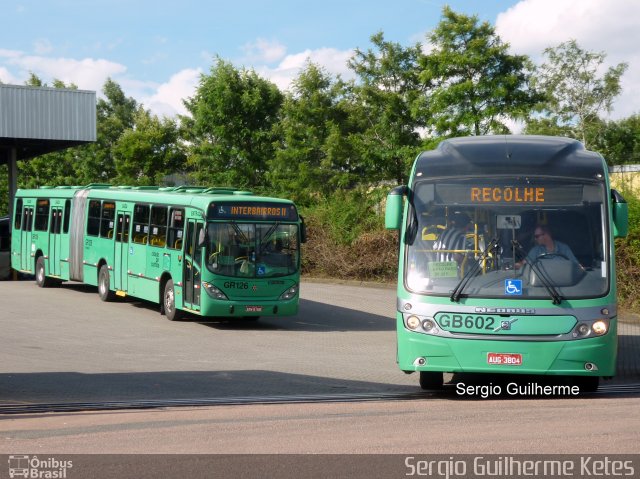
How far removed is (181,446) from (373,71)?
30.5 metres

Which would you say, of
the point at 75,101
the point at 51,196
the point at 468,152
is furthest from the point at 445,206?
the point at 75,101

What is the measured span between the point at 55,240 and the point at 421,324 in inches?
811

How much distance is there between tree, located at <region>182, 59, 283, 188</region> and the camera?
4209 cm

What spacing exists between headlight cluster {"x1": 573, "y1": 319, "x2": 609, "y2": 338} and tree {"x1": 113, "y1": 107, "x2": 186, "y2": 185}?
Answer: 4200 centimetres

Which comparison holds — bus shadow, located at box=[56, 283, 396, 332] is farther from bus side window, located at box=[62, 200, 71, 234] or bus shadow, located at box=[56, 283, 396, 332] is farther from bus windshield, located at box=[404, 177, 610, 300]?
bus windshield, located at box=[404, 177, 610, 300]

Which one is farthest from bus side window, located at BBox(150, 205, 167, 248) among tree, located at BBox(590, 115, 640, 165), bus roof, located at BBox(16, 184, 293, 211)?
tree, located at BBox(590, 115, 640, 165)

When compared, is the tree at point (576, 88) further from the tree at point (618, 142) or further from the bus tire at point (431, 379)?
the bus tire at point (431, 379)

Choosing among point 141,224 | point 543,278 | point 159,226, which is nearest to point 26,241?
point 141,224

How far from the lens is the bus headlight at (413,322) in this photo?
1201 centimetres
